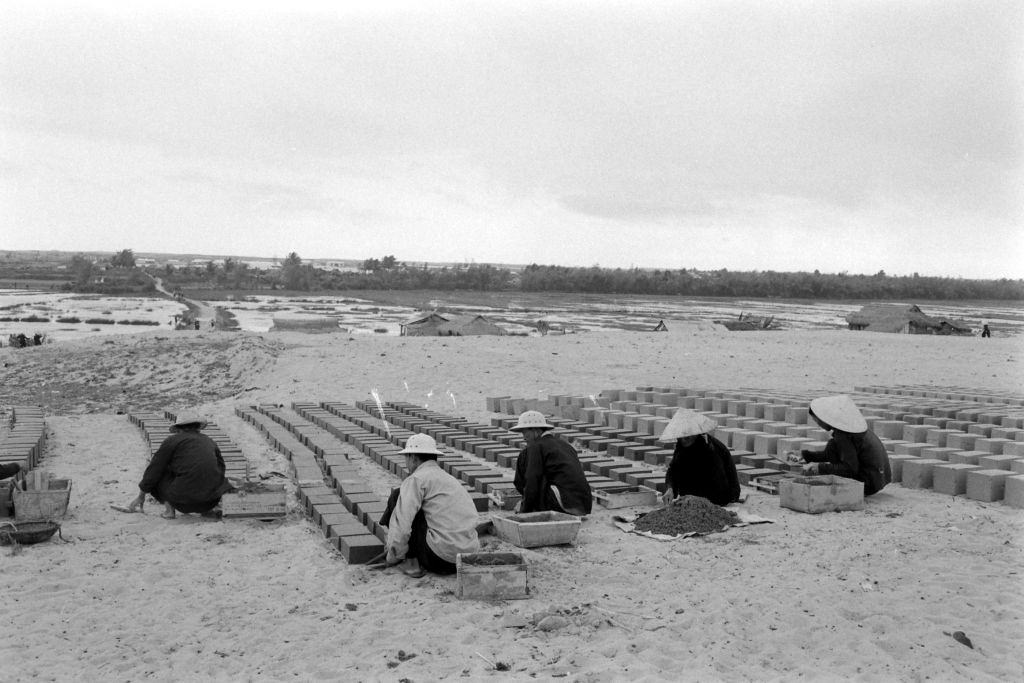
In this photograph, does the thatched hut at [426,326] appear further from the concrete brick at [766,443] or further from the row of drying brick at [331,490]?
the concrete brick at [766,443]

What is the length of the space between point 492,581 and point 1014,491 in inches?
176

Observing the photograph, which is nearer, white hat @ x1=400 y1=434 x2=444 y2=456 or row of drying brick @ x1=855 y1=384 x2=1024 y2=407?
white hat @ x1=400 y1=434 x2=444 y2=456

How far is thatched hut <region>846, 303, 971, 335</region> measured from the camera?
2777 centimetres

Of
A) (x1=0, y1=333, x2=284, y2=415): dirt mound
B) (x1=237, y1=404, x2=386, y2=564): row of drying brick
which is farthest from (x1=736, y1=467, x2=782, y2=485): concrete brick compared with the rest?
(x1=0, y1=333, x2=284, y2=415): dirt mound

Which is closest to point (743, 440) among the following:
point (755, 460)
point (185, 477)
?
point (755, 460)

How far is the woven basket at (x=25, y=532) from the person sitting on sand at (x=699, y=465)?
440cm

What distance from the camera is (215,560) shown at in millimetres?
5871

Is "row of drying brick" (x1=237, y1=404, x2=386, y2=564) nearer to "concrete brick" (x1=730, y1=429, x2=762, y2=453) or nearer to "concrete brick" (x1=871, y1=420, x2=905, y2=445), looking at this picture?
"concrete brick" (x1=730, y1=429, x2=762, y2=453)

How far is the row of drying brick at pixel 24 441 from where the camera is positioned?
823 cm

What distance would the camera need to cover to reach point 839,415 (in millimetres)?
7273

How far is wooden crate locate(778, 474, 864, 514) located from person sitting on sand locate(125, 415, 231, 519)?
14.3 feet

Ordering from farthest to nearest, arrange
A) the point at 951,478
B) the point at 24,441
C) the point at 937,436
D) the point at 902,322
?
the point at 902,322 < the point at 937,436 < the point at 24,441 < the point at 951,478

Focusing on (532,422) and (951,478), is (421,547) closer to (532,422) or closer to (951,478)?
(532,422)

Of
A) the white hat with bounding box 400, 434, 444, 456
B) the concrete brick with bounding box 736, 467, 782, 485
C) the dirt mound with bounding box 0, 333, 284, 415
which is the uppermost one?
the white hat with bounding box 400, 434, 444, 456
